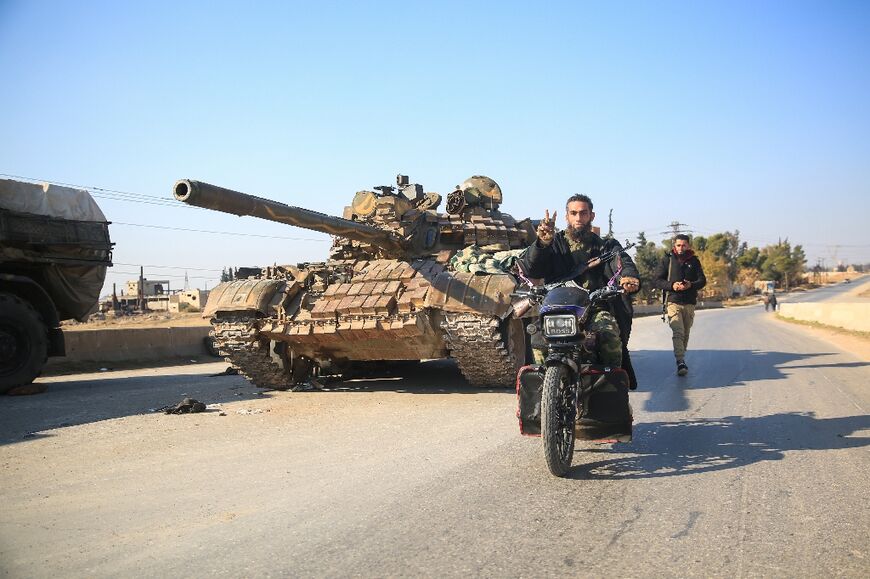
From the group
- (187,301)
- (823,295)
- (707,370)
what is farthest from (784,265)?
(707,370)

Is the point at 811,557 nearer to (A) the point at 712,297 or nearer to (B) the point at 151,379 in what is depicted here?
(B) the point at 151,379

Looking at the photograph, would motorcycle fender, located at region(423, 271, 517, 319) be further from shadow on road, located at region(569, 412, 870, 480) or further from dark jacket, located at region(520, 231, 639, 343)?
dark jacket, located at region(520, 231, 639, 343)

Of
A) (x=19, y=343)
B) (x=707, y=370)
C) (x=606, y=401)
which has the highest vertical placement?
(x=19, y=343)

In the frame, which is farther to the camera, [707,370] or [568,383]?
[707,370]

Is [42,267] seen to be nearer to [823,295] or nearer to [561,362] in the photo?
[561,362]

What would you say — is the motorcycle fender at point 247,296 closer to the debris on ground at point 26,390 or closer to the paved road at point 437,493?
the paved road at point 437,493

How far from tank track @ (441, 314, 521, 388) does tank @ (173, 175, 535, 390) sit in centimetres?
1

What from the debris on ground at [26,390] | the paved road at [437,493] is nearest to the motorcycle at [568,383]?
the paved road at [437,493]

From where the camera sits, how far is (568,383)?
4.73 m

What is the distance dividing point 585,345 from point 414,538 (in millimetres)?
1992

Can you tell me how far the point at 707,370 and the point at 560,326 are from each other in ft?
21.7

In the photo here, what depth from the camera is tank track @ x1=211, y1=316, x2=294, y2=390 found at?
9742mm

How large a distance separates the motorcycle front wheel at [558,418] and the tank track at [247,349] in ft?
19.3

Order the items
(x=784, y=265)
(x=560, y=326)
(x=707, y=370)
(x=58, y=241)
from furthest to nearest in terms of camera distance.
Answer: (x=784, y=265) < (x=58, y=241) < (x=707, y=370) < (x=560, y=326)
